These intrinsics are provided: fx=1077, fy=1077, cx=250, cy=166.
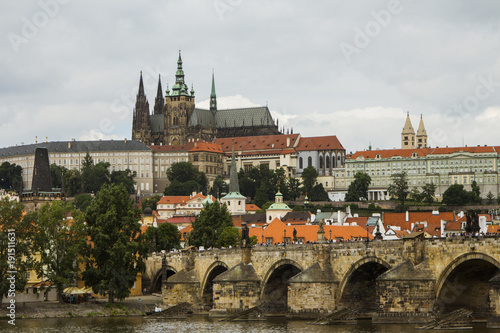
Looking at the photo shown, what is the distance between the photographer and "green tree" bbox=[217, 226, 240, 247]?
93.4 m

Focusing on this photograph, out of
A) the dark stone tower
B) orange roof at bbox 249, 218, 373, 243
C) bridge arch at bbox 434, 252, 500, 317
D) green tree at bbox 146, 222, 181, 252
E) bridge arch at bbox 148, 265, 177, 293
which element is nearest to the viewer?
bridge arch at bbox 434, 252, 500, 317

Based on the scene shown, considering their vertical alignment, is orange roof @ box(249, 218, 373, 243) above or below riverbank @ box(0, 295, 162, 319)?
above

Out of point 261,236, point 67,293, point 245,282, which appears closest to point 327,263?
point 245,282

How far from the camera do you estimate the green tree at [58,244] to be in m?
74.9

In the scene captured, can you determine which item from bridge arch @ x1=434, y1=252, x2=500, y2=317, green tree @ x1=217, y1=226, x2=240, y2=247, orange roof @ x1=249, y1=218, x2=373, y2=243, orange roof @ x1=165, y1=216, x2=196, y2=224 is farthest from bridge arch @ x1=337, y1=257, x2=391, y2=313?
orange roof @ x1=165, y1=216, x2=196, y2=224

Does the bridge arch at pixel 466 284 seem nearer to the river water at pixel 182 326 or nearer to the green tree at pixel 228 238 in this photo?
the river water at pixel 182 326

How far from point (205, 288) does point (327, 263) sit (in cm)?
1422

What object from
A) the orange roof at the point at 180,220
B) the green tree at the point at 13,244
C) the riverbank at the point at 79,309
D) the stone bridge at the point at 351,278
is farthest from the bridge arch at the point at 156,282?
the orange roof at the point at 180,220

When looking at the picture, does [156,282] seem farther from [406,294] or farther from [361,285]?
[406,294]

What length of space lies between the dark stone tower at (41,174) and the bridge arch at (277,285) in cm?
8459

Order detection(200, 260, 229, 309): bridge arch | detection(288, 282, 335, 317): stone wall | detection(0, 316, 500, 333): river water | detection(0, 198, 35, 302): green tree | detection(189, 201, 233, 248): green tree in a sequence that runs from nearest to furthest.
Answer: detection(0, 316, 500, 333): river water → detection(288, 282, 335, 317): stone wall → detection(0, 198, 35, 302): green tree → detection(200, 260, 229, 309): bridge arch → detection(189, 201, 233, 248): green tree

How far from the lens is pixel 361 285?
6469cm

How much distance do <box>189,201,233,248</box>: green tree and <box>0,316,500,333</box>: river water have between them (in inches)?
1024

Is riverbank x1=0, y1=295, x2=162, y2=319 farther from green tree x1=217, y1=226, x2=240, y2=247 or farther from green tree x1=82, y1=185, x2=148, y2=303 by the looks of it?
green tree x1=217, y1=226, x2=240, y2=247
